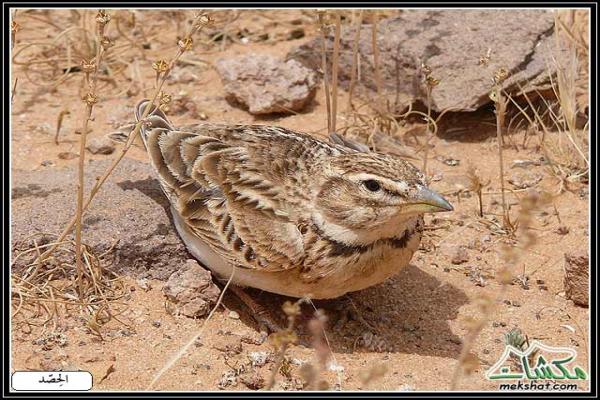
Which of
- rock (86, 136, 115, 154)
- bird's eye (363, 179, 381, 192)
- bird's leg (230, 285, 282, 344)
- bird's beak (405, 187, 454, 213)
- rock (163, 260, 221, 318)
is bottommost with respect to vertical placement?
bird's leg (230, 285, 282, 344)

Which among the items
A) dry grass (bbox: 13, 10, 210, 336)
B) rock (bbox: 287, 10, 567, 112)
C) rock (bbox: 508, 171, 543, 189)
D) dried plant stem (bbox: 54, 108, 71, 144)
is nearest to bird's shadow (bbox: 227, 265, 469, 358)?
dry grass (bbox: 13, 10, 210, 336)

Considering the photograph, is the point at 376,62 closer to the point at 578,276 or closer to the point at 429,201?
the point at 578,276

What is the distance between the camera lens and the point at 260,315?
5.83 m

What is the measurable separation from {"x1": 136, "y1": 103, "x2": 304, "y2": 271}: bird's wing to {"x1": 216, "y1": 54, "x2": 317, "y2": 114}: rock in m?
1.85

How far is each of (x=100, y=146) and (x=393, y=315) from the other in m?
2.87

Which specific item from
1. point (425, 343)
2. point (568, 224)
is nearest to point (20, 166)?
point (425, 343)

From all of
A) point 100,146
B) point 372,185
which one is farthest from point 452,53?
point 372,185

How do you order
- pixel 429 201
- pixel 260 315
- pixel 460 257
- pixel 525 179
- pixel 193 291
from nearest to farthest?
pixel 429 201, pixel 193 291, pixel 260 315, pixel 460 257, pixel 525 179

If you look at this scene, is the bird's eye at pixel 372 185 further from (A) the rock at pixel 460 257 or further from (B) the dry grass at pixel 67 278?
(A) the rock at pixel 460 257

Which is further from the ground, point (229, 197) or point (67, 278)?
point (229, 197)

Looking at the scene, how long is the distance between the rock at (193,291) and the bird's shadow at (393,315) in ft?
0.77

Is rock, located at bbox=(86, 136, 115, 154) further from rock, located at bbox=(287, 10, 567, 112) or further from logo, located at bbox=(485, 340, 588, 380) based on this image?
logo, located at bbox=(485, 340, 588, 380)

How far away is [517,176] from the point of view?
7.50 m

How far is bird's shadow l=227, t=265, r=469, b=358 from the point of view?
5738 mm
